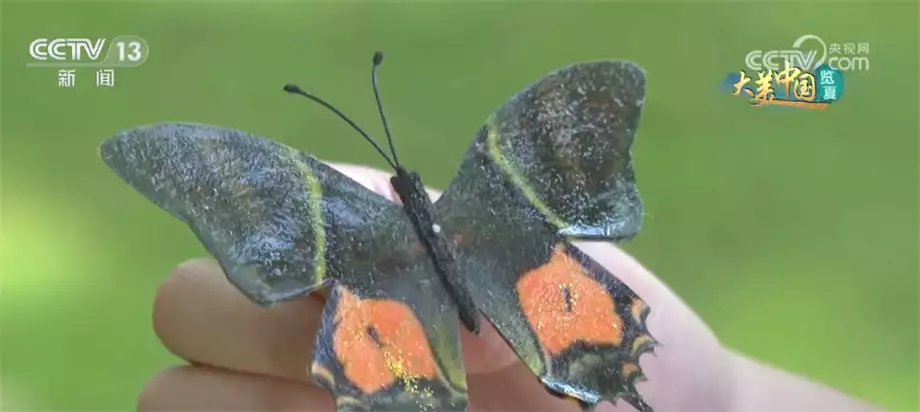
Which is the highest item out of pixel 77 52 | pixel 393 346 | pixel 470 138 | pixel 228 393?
pixel 77 52

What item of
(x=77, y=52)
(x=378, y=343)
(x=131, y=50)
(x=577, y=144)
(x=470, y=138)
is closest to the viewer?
(x=378, y=343)

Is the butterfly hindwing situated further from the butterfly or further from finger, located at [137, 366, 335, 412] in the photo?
finger, located at [137, 366, 335, 412]

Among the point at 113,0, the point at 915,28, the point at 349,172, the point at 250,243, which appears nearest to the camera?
the point at 250,243

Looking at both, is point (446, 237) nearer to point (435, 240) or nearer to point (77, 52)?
point (435, 240)

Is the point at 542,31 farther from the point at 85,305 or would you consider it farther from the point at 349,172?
the point at 85,305

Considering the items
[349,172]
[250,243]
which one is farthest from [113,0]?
[250,243]

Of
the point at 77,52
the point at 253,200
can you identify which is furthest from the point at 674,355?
the point at 77,52

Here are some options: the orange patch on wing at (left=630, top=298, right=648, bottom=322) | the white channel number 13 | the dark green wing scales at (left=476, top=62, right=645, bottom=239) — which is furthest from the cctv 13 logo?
the orange patch on wing at (left=630, top=298, right=648, bottom=322)
